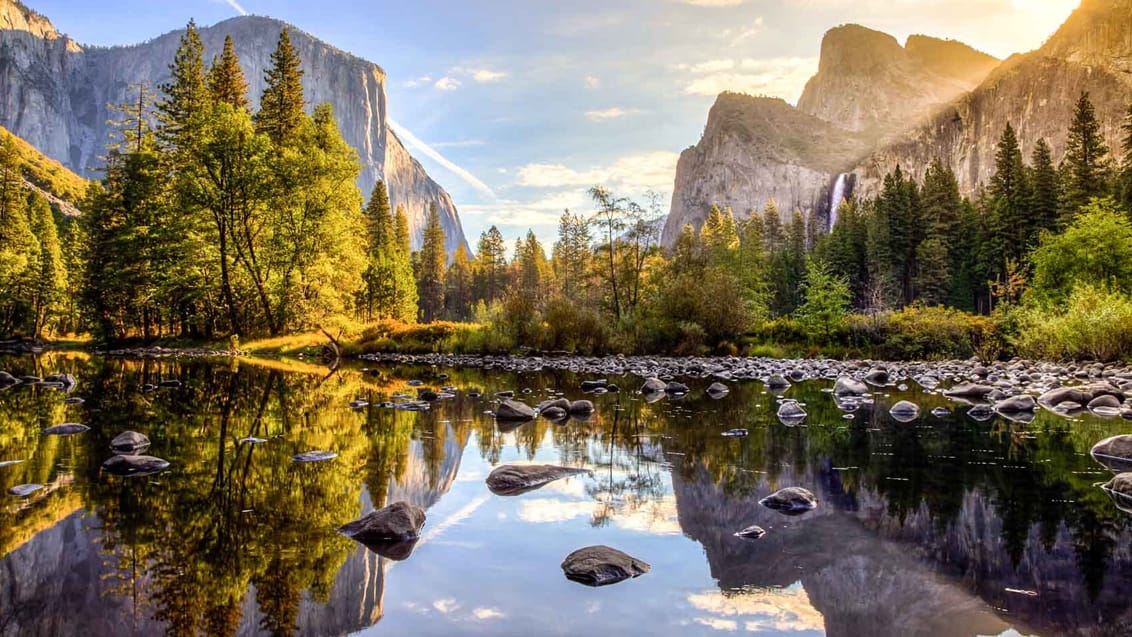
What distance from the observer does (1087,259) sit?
26500 millimetres

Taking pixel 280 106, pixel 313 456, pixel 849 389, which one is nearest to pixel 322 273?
pixel 280 106

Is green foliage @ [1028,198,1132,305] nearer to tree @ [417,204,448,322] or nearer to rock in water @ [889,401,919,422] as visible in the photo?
rock in water @ [889,401,919,422]

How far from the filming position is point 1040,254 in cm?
2858

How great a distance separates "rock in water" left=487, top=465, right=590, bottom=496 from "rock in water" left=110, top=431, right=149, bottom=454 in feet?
10.8

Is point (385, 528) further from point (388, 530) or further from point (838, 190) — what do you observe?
point (838, 190)

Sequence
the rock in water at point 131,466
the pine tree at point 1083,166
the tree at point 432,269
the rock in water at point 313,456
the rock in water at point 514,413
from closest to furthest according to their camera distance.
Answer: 1. the rock in water at point 131,466
2. the rock in water at point 313,456
3. the rock in water at point 514,413
4. the pine tree at point 1083,166
5. the tree at point 432,269

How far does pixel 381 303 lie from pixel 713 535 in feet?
152

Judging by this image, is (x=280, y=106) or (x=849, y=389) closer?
(x=849, y=389)

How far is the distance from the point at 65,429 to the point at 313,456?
10.7 ft

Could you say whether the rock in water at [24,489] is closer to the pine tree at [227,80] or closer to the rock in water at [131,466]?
the rock in water at [131,466]

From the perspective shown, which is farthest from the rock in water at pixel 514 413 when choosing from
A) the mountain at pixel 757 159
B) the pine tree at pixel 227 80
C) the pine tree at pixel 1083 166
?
the mountain at pixel 757 159

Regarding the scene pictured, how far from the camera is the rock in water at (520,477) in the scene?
15.9 feet

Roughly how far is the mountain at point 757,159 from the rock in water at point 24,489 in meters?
167

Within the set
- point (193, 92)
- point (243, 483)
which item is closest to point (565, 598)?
point (243, 483)
